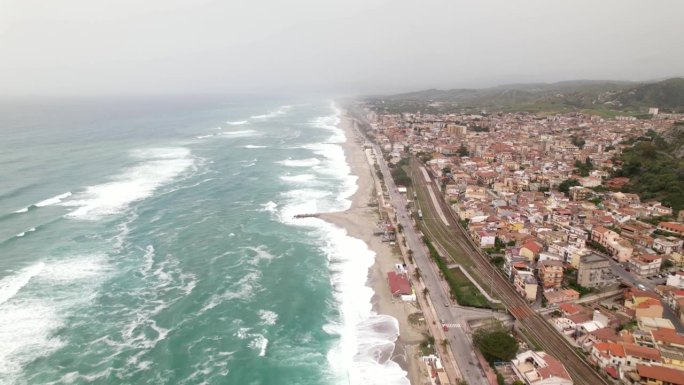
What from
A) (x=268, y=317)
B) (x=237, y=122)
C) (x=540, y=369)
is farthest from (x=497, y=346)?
(x=237, y=122)

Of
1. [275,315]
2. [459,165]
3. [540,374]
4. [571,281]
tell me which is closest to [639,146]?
[459,165]

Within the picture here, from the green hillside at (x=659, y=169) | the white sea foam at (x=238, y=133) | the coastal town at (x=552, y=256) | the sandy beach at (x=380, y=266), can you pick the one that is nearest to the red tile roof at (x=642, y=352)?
the coastal town at (x=552, y=256)

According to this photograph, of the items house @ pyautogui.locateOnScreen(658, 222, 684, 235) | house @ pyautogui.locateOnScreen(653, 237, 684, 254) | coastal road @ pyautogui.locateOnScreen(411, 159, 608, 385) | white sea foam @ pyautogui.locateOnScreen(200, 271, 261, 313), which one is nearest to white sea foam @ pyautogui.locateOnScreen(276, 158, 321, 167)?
coastal road @ pyautogui.locateOnScreen(411, 159, 608, 385)

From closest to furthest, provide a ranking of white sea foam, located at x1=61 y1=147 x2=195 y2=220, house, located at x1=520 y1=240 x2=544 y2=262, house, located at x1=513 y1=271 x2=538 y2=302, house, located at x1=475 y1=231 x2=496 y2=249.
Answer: house, located at x1=513 y1=271 x2=538 y2=302 → house, located at x1=520 y1=240 x2=544 y2=262 → house, located at x1=475 y1=231 x2=496 y2=249 → white sea foam, located at x1=61 y1=147 x2=195 y2=220

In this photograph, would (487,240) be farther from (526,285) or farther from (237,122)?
(237,122)

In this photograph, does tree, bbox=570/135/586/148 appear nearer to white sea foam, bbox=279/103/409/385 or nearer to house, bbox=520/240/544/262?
white sea foam, bbox=279/103/409/385

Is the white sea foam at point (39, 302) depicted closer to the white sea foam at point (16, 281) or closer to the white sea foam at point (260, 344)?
the white sea foam at point (16, 281)
